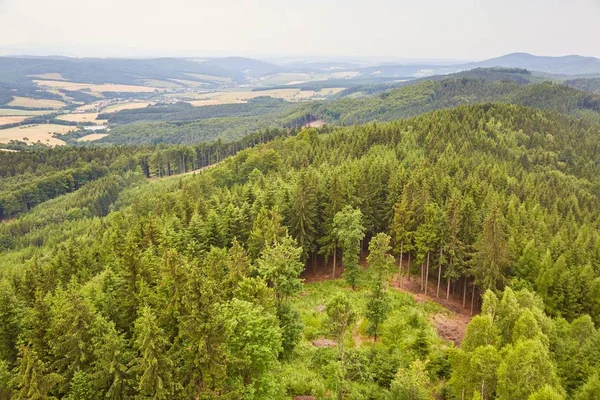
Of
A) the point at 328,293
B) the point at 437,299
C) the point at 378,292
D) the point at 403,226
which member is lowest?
the point at 437,299

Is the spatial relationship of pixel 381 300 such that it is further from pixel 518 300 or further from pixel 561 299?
pixel 561 299

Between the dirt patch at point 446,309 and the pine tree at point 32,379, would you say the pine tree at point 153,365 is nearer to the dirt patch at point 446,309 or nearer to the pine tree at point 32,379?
the pine tree at point 32,379

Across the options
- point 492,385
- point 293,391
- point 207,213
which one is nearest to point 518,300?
point 492,385

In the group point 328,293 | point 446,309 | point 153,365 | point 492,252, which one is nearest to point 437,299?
point 446,309

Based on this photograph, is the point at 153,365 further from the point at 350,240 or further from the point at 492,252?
the point at 492,252

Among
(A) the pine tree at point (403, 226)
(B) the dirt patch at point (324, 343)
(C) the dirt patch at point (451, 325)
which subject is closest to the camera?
(B) the dirt patch at point (324, 343)

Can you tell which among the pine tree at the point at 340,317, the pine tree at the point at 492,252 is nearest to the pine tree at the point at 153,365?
the pine tree at the point at 340,317
